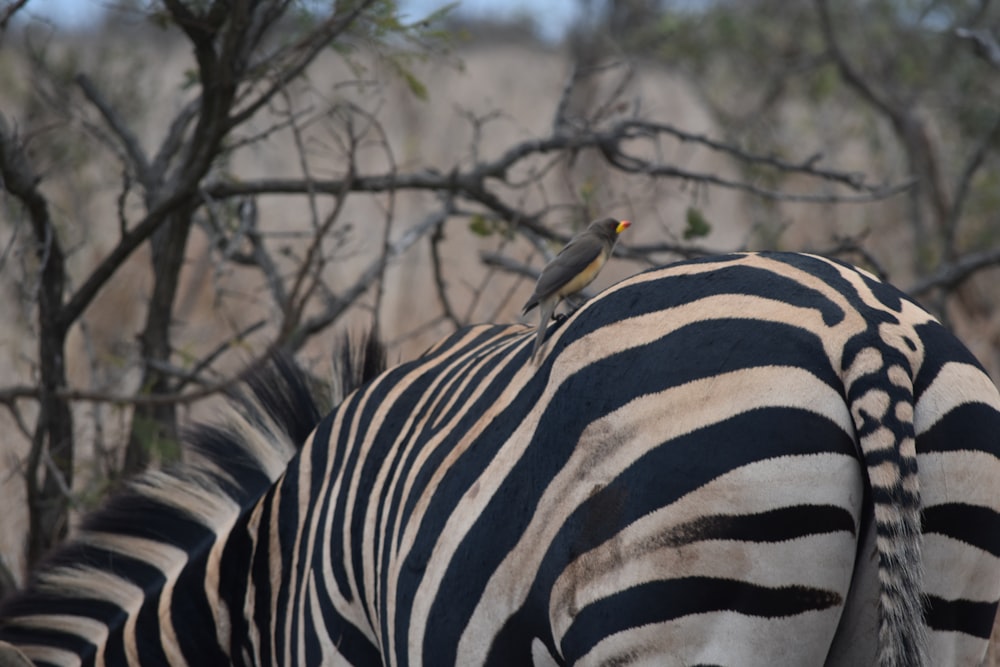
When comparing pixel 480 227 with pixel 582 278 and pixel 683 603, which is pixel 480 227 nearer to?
pixel 582 278

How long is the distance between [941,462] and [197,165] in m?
3.00

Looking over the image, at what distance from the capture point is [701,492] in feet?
5.55

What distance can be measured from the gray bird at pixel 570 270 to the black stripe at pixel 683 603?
26.7 inches

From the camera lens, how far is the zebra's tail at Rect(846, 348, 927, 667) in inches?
63.0

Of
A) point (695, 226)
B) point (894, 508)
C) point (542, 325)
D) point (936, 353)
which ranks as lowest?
point (894, 508)

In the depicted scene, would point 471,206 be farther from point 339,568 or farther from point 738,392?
point 738,392

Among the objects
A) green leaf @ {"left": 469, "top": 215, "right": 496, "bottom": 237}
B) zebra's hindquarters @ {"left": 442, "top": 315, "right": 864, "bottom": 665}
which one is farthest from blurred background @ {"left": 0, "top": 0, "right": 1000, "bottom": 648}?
zebra's hindquarters @ {"left": 442, "top": 315, "right": 864, "bottom": 665}

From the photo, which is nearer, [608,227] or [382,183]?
[608,227]

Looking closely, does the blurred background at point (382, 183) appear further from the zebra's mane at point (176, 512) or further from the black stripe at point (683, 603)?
the black stripe at point (683, 603)

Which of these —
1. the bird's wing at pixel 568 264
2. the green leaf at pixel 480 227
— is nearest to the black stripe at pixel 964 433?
the bird's wing at pixel 568 264

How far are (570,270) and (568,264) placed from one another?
17mm

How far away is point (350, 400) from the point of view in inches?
110

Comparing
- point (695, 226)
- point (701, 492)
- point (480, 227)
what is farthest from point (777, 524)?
point (480, 227)

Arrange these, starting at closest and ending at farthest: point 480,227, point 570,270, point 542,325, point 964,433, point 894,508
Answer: point 894,508
point 964,433
point 542,325
point 570,270
point 480,227
